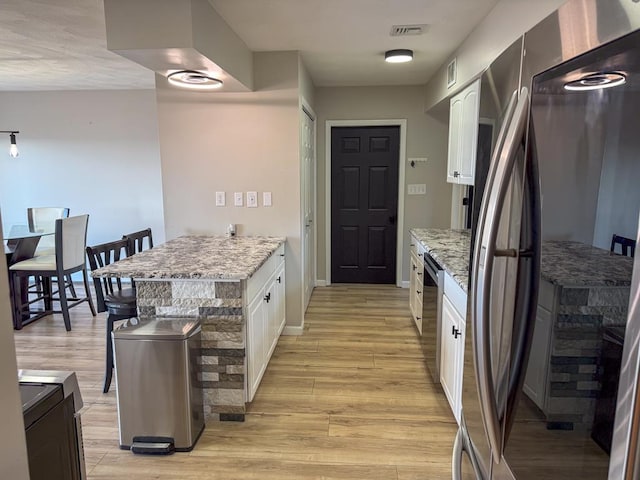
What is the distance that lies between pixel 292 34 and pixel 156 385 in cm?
254

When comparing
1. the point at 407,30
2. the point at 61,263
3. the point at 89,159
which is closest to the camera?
the point at 407,30

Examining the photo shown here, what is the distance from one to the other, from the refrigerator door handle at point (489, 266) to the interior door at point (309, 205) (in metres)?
3.13

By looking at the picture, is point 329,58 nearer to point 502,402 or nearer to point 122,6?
point 122,6

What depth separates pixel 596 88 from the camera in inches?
24.1

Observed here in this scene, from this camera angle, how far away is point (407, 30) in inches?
116

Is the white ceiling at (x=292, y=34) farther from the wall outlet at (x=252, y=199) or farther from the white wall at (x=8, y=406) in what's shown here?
the white wall at (x=8, y=406)

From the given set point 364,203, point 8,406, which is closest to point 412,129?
point 364,203

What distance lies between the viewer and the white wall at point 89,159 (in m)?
5.29

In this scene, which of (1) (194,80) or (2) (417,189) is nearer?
(1) (194,80)

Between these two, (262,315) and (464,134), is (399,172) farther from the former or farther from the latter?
(262,315)

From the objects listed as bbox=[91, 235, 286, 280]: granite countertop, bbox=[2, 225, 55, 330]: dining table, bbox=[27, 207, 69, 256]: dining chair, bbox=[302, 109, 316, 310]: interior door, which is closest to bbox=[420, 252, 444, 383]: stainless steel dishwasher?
bbox=[91, 235, 286, 280]: granite countertop

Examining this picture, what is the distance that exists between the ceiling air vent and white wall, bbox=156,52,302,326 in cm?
90

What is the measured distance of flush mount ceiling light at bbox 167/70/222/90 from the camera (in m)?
2.83

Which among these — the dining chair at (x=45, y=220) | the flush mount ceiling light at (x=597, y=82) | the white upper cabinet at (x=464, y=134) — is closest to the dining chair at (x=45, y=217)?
the dining chair at (x=45, y=220)
